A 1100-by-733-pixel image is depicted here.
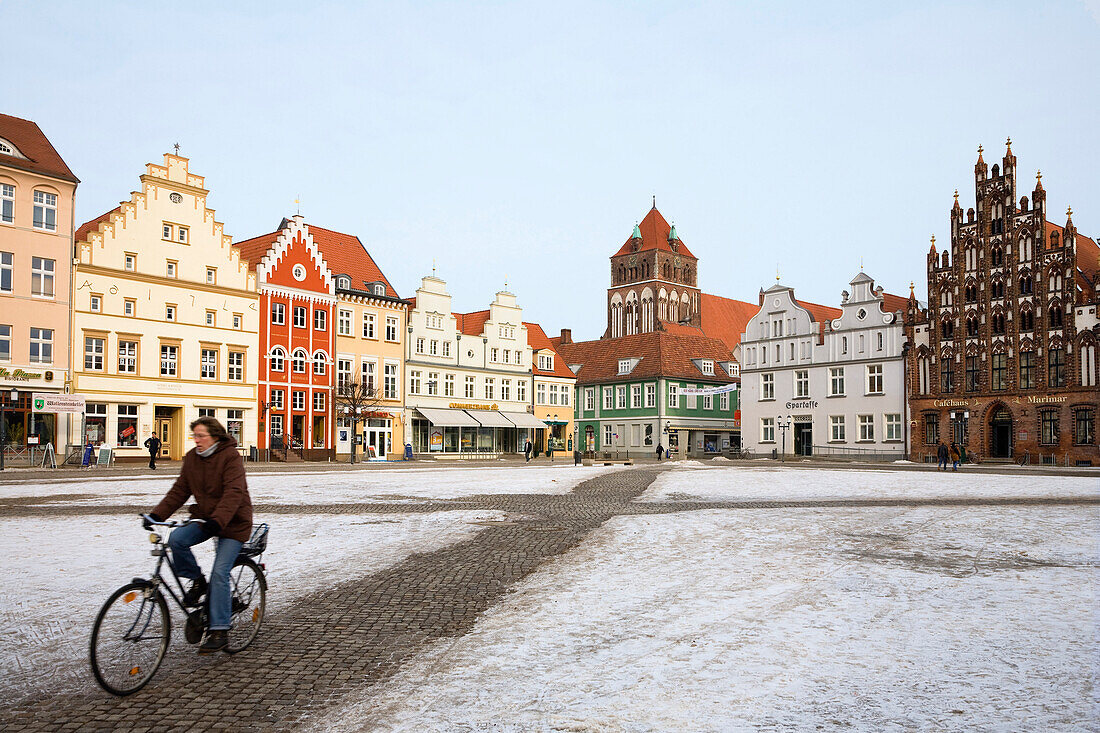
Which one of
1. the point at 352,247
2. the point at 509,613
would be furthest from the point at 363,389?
the point at 509,613

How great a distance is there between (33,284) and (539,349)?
1488 inches

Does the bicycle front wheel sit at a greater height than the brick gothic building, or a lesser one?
lesser

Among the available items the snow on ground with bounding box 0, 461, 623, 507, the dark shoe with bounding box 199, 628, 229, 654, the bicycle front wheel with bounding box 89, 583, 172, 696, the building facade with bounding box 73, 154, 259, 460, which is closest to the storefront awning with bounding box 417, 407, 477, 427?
the building facade with bounding box 73, 154, 259, 460

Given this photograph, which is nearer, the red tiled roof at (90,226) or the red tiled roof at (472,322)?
the red tiled roof at (90,226)

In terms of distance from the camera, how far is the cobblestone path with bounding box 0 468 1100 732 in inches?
224

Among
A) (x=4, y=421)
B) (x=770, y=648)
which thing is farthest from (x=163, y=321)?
(x=770, y=648)

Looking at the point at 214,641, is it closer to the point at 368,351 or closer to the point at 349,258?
the point at 368,351

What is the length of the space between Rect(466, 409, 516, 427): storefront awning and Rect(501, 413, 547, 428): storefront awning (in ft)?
2.37

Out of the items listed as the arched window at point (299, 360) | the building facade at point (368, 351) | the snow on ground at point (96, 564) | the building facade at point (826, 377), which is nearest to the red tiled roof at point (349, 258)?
the building facade at point (368, 351)

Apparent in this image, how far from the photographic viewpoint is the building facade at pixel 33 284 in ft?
139

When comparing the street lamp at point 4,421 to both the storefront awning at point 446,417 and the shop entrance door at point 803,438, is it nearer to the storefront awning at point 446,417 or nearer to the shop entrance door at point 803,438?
the storefront awning at point 446,417

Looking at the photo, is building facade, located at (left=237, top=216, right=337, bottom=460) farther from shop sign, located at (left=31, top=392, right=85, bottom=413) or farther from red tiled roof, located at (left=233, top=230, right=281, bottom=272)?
shop sign, located at (left=31, top=392, right=85, bottom=413)

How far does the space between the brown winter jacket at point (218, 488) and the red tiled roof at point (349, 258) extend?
5245cm

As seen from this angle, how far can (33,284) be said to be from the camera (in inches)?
1718
